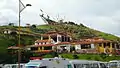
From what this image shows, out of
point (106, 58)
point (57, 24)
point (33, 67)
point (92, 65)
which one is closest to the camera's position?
point (33, 67)

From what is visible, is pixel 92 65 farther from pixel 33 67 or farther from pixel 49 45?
pixel 49 45

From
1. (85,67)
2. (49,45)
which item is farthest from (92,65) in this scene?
(49,45)

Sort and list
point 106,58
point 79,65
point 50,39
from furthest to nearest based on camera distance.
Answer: point 50,39, point 106,58, point 79,65

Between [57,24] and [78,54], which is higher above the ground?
[57,24]

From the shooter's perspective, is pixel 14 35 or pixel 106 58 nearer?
pixel 106 58

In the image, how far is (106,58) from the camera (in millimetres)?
60438

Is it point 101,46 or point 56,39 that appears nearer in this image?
point 101,46

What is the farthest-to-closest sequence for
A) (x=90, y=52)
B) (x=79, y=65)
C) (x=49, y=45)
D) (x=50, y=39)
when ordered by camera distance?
(x=50, y=39)
(x=49, y=45)
(x=90, y=52)
(x=79, y=65)

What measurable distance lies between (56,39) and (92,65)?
4724 centimetres

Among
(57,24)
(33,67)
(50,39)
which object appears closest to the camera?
(33,67)

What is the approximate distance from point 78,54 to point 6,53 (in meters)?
14.7

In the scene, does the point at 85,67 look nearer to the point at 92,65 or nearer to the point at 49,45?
the point at 92,65

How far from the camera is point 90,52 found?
66375 mm

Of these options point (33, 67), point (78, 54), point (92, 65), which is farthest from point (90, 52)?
point (33, 67)
